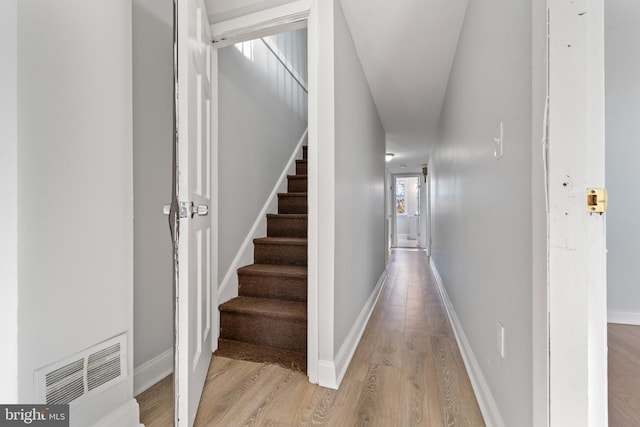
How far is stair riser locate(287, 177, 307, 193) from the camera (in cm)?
303

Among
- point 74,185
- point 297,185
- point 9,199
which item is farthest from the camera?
point 297,185

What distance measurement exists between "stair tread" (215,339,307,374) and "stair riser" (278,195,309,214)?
131 cm

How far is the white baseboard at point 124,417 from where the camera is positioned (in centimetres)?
104

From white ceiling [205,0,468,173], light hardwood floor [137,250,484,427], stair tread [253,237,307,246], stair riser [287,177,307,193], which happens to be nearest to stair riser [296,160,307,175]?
stair riser [287,177,307,193]

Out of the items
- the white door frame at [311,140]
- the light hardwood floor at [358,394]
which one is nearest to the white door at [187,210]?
the light hardwood floor at [358,394]

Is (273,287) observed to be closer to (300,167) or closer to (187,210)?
(187,210)

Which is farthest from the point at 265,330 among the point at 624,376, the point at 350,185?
the point at 624,376

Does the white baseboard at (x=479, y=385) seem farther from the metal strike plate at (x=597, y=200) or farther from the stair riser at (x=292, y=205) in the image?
the stair riser at (x=292, y=205)

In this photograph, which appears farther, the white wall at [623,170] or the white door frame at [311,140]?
the white wall at [623,170]

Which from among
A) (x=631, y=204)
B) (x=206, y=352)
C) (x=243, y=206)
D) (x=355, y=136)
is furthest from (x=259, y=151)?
(x=631, y=204)

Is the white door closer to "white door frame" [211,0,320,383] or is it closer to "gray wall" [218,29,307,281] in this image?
"white door frame" [211,0,320,383]

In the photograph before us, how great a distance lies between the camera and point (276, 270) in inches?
82.7

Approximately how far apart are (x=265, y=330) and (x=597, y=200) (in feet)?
5.71

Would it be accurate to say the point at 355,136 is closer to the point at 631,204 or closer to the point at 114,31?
the point at 114,31
